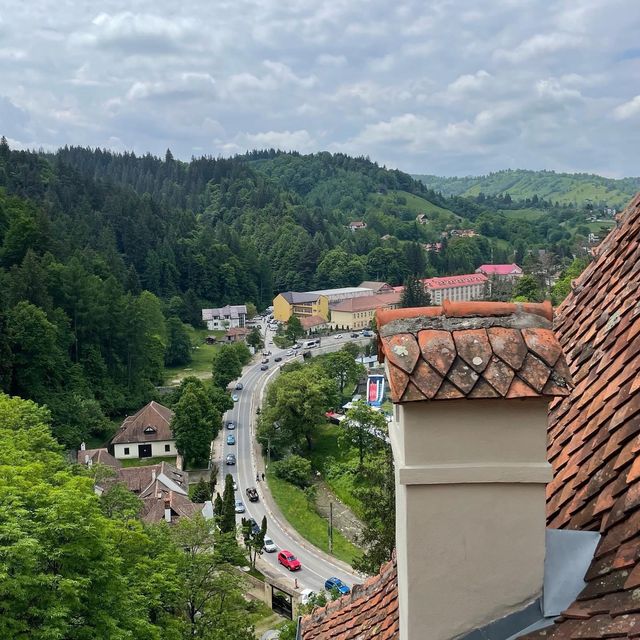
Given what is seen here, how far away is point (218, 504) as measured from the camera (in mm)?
35625

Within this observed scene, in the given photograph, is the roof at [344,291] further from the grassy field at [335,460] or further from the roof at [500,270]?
the grassy field at [335,460]

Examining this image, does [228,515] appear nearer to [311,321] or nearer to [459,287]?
[311,321]

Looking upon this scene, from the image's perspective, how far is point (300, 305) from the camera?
114 m

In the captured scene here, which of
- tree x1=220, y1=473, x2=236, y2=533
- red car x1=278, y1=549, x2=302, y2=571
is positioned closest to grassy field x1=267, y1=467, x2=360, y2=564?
red car x1=278, y1=549, x2=302, y2=571

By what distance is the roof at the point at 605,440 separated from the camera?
306 cm

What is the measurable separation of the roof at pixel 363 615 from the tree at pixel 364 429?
41616 millimetres

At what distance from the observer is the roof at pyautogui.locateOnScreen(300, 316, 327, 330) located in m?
105

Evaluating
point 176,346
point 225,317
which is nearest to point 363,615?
point 176,346

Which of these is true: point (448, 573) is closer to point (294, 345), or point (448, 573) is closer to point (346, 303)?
point (294, 345)

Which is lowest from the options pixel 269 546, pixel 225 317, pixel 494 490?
pixel 269 546

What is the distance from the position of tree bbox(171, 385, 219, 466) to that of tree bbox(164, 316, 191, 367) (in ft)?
100.0

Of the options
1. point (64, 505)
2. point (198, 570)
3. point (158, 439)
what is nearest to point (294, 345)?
point (158, 439)

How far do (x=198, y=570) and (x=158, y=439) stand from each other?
103 feet

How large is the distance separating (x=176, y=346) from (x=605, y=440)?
266 feet
